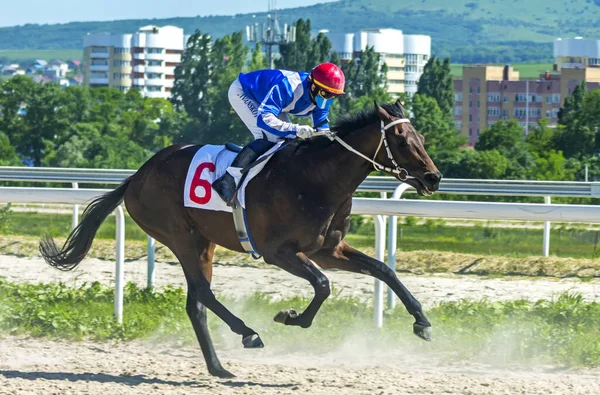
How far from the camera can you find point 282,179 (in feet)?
17.9

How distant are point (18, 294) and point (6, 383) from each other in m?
2.01

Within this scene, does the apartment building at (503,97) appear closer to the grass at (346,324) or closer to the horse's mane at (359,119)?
the grass at (346,324)

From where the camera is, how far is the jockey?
5.43 metres

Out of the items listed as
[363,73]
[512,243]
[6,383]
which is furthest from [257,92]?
[363,73]

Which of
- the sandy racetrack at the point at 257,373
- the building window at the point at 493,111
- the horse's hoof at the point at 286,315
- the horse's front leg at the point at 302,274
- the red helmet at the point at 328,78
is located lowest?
the building window at the point at 493,111

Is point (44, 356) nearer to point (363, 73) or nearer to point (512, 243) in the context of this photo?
point (512, 243)

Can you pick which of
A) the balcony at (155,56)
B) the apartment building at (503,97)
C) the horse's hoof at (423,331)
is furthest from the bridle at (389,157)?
the balcony at (155,56)

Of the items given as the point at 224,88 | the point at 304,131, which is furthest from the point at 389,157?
the point at 224,88

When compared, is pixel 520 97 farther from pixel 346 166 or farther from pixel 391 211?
pixel 346 166

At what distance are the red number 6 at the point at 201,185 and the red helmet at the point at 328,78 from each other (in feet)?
2.52

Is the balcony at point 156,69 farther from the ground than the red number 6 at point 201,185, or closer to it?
farther from the ground

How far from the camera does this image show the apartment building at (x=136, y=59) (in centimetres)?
16275

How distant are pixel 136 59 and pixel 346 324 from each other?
161775 millimetres

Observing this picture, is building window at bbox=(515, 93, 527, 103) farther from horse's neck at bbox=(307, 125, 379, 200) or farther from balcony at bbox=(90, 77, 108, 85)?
horse's neck at bbox=(307, 125, 379, 200)
